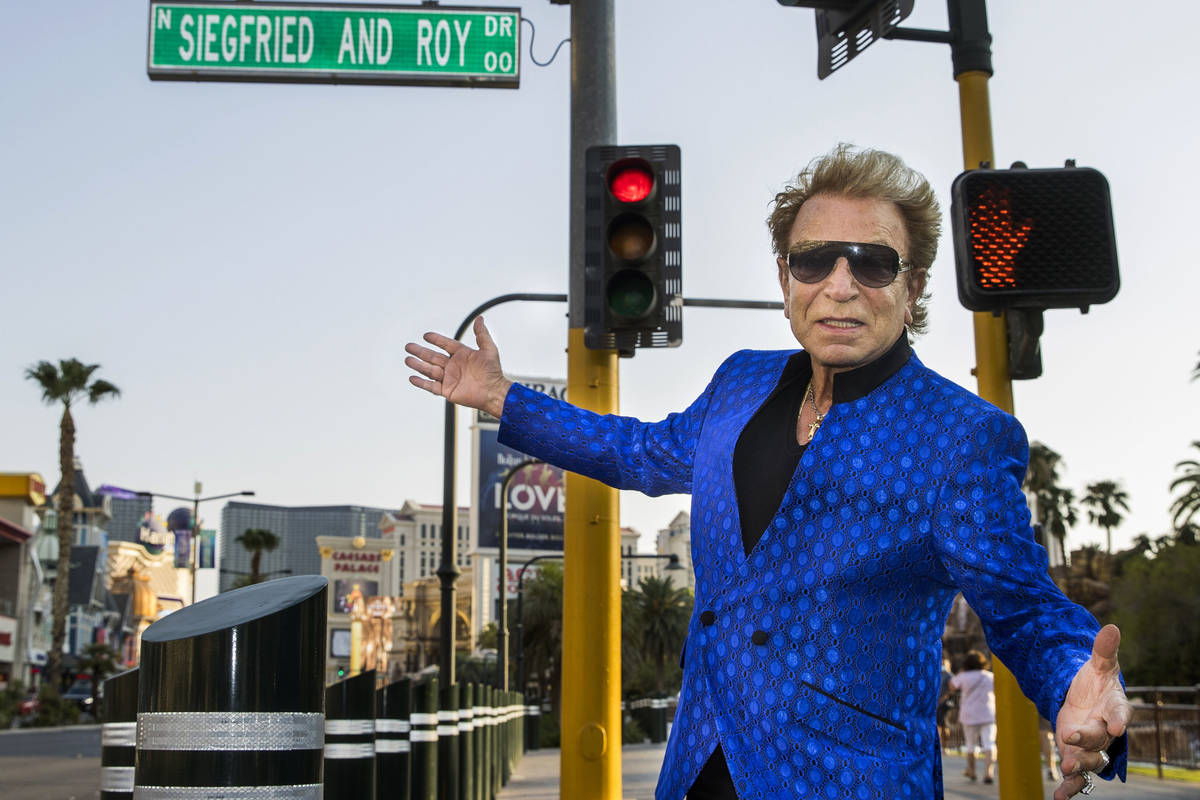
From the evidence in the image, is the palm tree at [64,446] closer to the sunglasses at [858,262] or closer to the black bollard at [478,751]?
the black bollard at [478,751]

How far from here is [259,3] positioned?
266 inches

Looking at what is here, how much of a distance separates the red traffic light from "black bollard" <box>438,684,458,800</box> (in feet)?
14.9

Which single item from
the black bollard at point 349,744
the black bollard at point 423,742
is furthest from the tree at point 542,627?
the black bollard at point 349,744

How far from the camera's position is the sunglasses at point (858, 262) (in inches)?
100

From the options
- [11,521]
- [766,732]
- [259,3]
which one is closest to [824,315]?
[766,732]

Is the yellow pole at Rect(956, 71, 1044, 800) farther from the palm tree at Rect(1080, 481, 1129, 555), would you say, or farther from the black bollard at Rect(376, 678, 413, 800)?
the palm tree at Rect(1080, 481, 1129, 555)

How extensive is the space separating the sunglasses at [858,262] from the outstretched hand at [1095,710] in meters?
→ 0.90

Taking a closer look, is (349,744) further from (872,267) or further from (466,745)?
(466,745)

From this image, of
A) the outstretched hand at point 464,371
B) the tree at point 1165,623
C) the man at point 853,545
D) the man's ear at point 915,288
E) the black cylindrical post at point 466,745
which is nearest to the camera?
the man at point 853,545

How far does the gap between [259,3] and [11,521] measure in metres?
63.6

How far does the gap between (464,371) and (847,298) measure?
941 mm

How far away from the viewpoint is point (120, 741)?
4.76 m

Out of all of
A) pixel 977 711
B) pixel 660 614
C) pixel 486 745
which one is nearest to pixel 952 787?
pixel 977 711

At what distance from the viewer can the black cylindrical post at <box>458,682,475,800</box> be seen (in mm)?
9430
